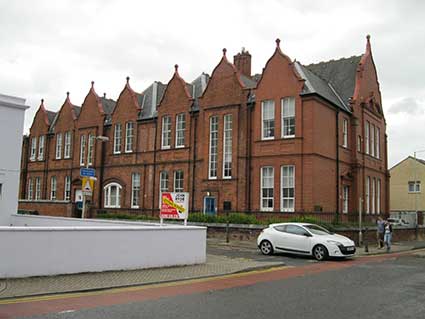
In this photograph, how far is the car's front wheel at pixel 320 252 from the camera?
61.4ft

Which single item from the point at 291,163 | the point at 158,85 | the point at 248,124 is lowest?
the point at 291,163

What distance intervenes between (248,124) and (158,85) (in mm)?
12364

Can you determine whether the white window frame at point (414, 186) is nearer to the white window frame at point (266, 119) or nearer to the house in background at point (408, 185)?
the house in background at point (408, 185)

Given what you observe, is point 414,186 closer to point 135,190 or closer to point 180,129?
point 180,129

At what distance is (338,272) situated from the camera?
15070 millimetres

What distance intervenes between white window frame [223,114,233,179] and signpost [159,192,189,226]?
45.6 ft

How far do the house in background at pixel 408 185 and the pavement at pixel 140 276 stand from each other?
148ft

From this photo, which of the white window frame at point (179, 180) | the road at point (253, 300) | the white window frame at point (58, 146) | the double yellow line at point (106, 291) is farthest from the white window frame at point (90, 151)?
the road at point (253, 300)

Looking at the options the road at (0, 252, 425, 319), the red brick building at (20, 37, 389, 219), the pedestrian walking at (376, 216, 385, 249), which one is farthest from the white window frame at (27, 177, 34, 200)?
the road at (0, 252, 425, 319)

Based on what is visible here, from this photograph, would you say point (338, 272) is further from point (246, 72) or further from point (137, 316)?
point (246, 72)

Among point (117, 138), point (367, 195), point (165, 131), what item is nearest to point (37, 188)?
point (117, 138)

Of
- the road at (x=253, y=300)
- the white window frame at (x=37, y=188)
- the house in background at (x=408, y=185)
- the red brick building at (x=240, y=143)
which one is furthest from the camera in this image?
the house in background at (x=408, y=185)

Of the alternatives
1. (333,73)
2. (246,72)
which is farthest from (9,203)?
(333,73)

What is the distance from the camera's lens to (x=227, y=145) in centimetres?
3200
